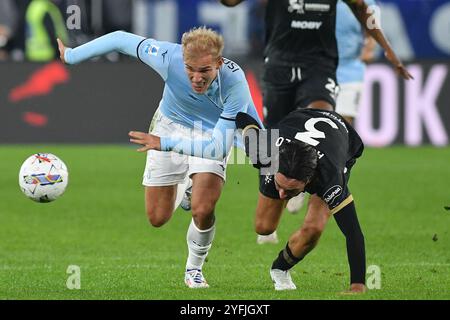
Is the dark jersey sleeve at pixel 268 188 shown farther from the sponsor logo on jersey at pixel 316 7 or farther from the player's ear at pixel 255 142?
the sponsor logo on jersey at pixel 316 7

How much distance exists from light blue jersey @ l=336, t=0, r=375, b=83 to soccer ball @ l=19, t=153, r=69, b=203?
623cm

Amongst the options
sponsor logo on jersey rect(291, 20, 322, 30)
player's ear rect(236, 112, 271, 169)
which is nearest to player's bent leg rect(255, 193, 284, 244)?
player's ear rect(236, 112, 271, 169)

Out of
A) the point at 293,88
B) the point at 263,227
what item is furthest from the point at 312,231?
the point at 293,88

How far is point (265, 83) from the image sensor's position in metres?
12.2

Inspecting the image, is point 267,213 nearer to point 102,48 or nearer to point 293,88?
point 102,48

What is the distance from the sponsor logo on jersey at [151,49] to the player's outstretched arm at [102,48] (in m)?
0.08

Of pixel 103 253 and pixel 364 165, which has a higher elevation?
pixel 103 253

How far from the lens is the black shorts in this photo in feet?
39.0

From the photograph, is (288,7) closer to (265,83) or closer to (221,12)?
(265,83)

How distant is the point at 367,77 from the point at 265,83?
866 centimetres

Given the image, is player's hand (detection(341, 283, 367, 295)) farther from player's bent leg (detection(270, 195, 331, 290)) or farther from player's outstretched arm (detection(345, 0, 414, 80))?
player's outstretched arm (detection(345, 0, 414, 80))
